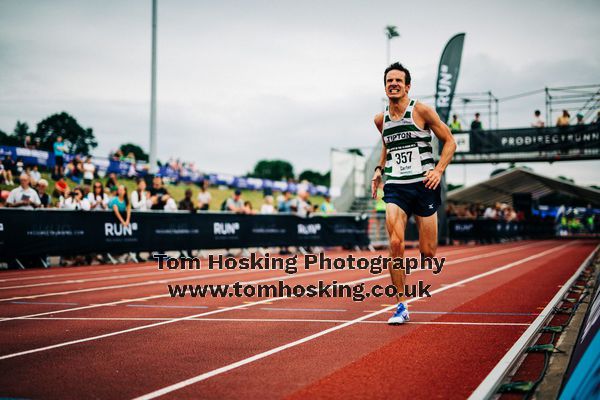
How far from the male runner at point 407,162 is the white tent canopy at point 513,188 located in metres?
37.2

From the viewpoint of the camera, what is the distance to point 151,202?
16812mm

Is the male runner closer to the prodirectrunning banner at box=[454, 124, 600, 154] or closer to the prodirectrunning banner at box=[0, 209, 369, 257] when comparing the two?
the prodirectrunning banner at box=[0, 209, 369, 257]

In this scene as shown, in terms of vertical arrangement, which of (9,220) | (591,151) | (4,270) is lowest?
(4,270)

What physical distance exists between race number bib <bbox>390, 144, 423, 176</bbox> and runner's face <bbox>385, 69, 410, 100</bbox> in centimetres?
53

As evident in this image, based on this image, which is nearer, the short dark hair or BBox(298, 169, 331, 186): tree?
the short dark hair

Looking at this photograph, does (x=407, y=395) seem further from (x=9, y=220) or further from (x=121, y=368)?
(x=9, y=220)

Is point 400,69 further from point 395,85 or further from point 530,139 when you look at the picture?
point 530,139

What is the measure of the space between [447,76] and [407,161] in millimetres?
22712

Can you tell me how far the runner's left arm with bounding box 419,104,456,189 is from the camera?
5871 millimetres

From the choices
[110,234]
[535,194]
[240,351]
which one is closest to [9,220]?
[110,234]

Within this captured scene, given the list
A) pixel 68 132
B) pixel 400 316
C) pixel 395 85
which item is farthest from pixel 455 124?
pixel 68 132

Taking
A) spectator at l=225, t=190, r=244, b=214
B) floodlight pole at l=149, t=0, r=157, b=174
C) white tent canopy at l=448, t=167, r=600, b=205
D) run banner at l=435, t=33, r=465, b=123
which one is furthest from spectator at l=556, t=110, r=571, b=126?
floodlight pole at l=149, t=0, r=157, b=174

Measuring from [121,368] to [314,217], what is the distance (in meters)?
17.2

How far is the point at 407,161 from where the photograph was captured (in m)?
6.14
